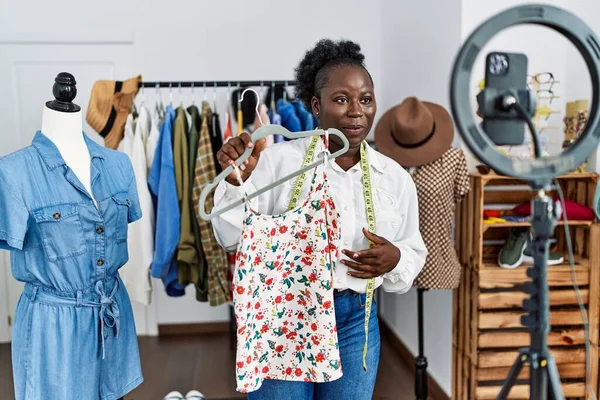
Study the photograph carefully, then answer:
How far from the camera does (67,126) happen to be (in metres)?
1.36

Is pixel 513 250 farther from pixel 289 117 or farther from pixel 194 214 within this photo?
pixel 194 214

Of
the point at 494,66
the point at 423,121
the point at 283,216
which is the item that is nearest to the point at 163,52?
the point at 423,121

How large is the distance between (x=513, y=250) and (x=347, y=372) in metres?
1.08

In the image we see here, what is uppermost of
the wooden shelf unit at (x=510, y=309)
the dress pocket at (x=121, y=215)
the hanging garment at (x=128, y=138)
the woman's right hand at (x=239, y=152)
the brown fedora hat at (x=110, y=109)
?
the brown fedora hat at (x=110, y=109)

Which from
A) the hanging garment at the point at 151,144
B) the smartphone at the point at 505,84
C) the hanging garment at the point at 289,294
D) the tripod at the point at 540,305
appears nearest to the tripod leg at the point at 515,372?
the tripod at the point at 540,305

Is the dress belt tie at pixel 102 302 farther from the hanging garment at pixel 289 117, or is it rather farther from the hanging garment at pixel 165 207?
the hanging garment at pixel 289 117

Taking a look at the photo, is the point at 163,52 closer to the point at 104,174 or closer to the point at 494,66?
the point at 104,174

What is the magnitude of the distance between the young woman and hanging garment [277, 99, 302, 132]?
1.02 metres

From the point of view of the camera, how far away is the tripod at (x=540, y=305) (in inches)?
25.4

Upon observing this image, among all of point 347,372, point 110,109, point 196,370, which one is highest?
point 110,109

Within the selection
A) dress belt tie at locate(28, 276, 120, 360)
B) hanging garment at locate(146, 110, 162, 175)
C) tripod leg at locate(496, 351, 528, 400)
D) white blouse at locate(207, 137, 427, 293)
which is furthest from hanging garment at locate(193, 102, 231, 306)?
tripod leg at locate(496, 351, 528, 400)

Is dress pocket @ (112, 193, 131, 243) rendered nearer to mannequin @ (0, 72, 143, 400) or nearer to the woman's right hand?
mannequin @ (0, 72, 143, 400)

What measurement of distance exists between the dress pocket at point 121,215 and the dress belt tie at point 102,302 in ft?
0.43

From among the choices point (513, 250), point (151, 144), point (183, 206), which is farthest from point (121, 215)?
point (513, 250)
